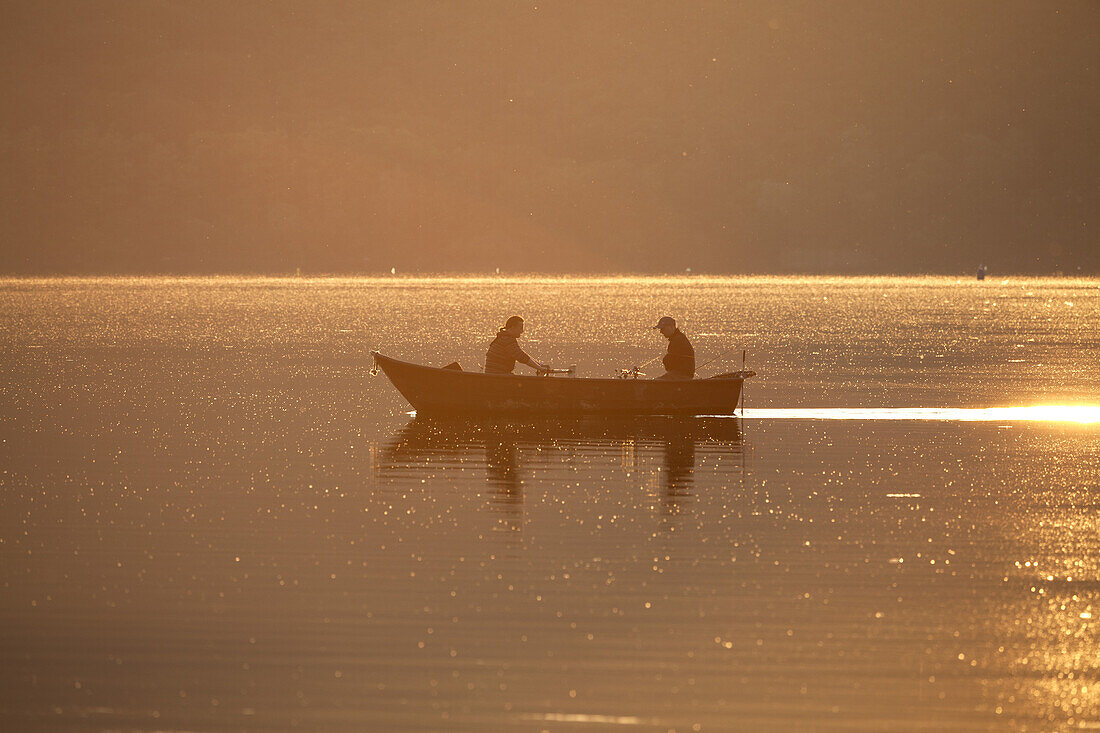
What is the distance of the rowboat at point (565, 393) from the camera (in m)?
31.4

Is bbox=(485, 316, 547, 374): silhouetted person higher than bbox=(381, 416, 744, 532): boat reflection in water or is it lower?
higher

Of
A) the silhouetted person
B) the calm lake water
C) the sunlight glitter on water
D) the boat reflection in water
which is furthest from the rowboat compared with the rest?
the sunlight glitter on water

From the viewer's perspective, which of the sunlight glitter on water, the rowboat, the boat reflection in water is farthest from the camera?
the sunlight glitter on water

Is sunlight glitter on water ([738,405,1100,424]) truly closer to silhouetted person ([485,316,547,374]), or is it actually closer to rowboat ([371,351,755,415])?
rowboat ([371,351,755,415])

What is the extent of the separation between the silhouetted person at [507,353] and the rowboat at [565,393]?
1.29 feet

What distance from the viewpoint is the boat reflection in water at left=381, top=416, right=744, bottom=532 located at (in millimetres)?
22688

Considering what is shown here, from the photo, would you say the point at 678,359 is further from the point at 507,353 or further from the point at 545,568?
the point at 545,568

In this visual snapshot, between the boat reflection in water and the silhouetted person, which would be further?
the silhouetted person

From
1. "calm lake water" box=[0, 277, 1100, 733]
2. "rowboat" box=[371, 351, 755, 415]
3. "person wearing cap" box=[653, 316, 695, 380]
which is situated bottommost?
"calm lake water" box=[0, 277, 1100, 733]

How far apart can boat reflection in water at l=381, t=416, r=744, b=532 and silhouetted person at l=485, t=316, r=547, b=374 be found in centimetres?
106

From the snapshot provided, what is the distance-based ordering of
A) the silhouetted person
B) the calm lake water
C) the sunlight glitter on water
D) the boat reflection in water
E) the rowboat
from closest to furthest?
the calm lake water, the boat reflection in water, the silhouetted person, the rowboat, the sunlight glitter on water

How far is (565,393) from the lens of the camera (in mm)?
31500

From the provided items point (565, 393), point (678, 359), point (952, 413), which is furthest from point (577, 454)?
point (952, 413)

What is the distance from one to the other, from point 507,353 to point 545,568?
47.9 ft
